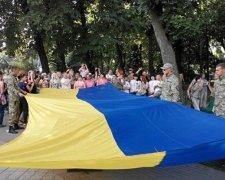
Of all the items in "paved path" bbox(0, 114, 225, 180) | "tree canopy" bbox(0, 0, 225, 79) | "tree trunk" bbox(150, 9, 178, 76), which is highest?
"tree canopy" bbox(0, 0, 225, 79)

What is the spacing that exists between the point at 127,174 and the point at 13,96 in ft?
17.8

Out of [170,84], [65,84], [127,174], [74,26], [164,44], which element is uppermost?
[74,26]

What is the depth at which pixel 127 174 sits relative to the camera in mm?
7508

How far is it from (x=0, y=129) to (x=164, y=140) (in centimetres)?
782

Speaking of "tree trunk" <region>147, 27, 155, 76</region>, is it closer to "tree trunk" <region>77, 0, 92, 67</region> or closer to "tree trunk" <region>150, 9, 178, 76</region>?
"tree trunk" <region>77, 0, 92, 67</region>

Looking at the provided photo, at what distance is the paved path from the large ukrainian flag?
1105 mm

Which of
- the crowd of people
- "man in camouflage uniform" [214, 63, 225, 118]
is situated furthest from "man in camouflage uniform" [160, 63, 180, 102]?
"man in camouflage uniform" [214, 63, 225, 118]

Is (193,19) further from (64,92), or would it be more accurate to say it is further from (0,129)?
(0,129)

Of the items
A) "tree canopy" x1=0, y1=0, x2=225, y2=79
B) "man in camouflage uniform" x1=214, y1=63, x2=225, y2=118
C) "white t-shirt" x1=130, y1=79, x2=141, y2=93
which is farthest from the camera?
"tree canopy" x1=0, y1=0, x2=225, y2=79

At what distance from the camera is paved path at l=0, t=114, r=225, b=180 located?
7238 millimetres

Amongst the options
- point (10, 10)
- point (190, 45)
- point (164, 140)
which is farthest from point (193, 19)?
point (190, 45)

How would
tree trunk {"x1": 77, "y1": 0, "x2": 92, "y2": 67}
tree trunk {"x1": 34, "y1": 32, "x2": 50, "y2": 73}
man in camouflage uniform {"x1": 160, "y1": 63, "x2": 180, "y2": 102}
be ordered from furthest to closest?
1. tree trunk {"x1": 34, "y1": 32, "x2": 50, "y2": 73}
2. tree trunk {"x1": 77, "y1": 0, "x2": 92, "y2": 67}
3. man in camouflage uniform {"x1": 160, "y1": 63, "x2": 180, "y2": 102}

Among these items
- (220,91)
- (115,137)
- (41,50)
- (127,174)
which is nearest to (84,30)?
(41,50)

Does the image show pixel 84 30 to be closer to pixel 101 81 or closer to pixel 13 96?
pixel 101 81
